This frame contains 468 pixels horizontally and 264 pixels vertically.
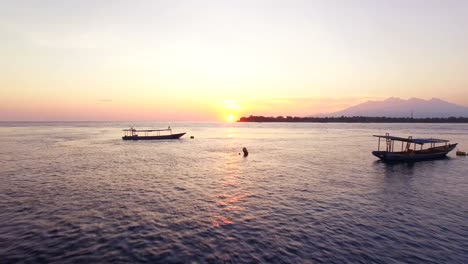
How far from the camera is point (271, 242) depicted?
16.4 metres

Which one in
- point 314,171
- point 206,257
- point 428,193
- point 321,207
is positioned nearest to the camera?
point 206,257

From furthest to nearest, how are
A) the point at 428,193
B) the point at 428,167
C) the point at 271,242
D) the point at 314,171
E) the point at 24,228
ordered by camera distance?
the point at 428,167 → the point at 314,171 → the point at 428,193 → the point at 24,228 → the point at 271,242

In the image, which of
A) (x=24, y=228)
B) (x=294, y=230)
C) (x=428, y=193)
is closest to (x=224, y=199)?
(x=294, y=230)

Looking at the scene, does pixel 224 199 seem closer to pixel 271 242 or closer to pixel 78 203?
pixel 271 242

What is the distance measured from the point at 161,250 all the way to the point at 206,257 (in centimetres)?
285

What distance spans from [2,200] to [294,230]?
1057 inches

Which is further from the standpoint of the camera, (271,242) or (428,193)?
(428,193)

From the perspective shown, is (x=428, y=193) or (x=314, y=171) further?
(x=314, y=171)

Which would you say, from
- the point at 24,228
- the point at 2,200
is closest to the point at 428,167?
the point at 24,228

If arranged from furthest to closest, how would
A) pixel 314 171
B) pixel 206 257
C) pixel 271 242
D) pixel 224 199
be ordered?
1. pixel 314 171
2. pixel 224 199
3. pixel 271 242
4. pixel 206 257

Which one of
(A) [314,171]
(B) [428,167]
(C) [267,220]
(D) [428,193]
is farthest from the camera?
(B) [428,167]

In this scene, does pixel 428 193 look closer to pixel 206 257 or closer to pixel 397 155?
pixel 397 155

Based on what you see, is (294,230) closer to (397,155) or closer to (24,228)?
(24,228)

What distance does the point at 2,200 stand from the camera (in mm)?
24078
